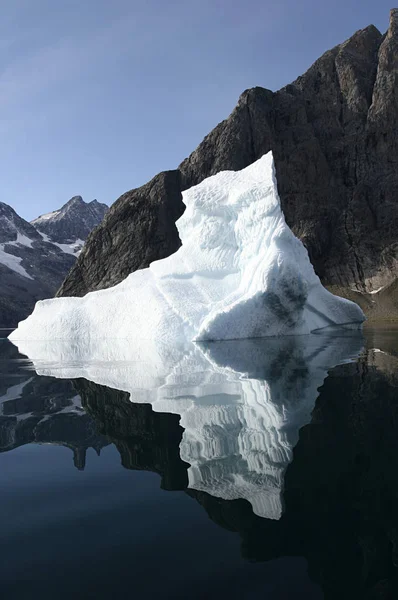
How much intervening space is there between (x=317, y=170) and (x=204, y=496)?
8367cm

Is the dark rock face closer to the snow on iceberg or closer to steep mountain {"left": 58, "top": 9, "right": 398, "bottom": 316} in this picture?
steep mountain {"left": 58, "top": 9, "right": 398, "bottom": 316}

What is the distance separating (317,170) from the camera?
80312 millimetres

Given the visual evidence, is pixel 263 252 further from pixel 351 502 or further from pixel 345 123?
pixel 345 123

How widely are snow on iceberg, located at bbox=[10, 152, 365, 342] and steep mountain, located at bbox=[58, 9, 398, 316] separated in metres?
51.4

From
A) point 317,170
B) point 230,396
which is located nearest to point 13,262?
point 317,170

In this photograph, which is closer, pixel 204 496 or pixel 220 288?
pixel 204 496

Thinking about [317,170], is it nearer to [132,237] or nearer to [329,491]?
[132,237]

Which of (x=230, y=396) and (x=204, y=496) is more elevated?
(x=230, y=396)

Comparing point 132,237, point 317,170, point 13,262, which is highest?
point 13,262

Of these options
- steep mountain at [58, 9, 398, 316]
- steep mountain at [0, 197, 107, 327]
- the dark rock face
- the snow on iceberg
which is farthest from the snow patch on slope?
the snow on iceberg

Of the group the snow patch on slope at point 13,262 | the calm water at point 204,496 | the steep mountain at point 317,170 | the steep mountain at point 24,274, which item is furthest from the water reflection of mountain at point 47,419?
the snow patch on slope at point 13,262

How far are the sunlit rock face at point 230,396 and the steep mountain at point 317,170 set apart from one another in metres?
60.8

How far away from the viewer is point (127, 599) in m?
2.30

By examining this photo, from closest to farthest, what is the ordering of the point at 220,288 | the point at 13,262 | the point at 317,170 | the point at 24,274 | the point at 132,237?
the point at 220,288 → the point at 132,237 → the point at 317,170 → the point at 24,274 → the point at 13,262
